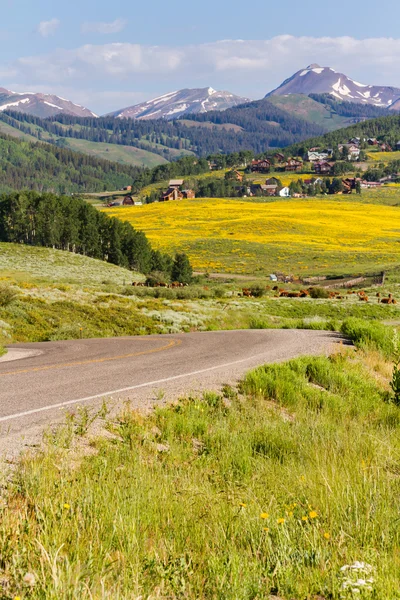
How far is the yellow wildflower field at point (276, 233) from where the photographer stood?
75.9m

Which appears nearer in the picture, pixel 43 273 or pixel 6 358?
pixel 6 358

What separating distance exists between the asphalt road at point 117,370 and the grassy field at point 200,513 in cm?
89

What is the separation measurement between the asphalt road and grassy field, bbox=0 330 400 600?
891 mm

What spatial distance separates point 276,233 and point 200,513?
9720 centimetres

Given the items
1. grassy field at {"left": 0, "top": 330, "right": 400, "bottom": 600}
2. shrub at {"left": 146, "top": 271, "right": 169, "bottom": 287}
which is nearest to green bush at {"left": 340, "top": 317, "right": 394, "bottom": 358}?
grassy field at {"left": 0, "top": 330, "right": 400, "bottom": 600}

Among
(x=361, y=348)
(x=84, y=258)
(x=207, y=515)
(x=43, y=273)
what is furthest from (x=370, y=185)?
(x=207, y=515)

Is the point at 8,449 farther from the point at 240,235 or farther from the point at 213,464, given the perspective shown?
the point at 240,235

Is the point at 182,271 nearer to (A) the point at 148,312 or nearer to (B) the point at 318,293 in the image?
(B) the point at 318,293

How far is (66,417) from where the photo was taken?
7.20 m

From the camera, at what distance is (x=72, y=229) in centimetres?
8250

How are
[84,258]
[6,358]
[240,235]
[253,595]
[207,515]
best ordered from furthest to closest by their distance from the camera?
1. [240,235]
2. [84,258]
3. [6,358]
4. [207,515]
5. [253,595]

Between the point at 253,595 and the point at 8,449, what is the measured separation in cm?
345

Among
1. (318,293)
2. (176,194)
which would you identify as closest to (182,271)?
(318,293)

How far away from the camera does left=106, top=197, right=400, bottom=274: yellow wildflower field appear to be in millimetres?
75875
